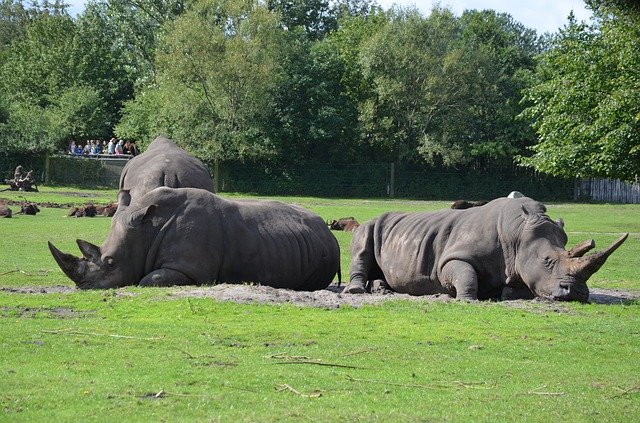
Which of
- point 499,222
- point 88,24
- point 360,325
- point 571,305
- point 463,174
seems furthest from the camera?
point 88,24

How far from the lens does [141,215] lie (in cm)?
1664

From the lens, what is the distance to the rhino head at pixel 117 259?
16.3 m

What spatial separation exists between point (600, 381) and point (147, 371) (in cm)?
404

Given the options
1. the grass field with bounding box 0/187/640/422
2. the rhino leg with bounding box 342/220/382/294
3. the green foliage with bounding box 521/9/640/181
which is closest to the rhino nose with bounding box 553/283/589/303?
the grass field with bounding box 0/187/640/422

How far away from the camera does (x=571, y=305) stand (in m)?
14.9

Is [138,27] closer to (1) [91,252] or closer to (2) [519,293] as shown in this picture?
(1) [91,252]

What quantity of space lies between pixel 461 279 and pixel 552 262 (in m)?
1.30

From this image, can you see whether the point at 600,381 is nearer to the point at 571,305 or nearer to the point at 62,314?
the point at 571,305

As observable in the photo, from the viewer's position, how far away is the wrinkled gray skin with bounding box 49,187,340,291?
16.5 m

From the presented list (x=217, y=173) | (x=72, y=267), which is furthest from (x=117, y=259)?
(x=217, y=173)

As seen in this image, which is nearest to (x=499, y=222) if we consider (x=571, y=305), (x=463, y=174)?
(x=571, y=305)

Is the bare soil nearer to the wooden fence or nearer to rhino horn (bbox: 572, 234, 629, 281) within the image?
rhino horn (bbox: 572, 234, 629, 281)

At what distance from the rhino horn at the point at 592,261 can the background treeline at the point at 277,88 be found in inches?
1366

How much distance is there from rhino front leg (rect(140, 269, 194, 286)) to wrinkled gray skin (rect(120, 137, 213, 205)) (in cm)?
590
